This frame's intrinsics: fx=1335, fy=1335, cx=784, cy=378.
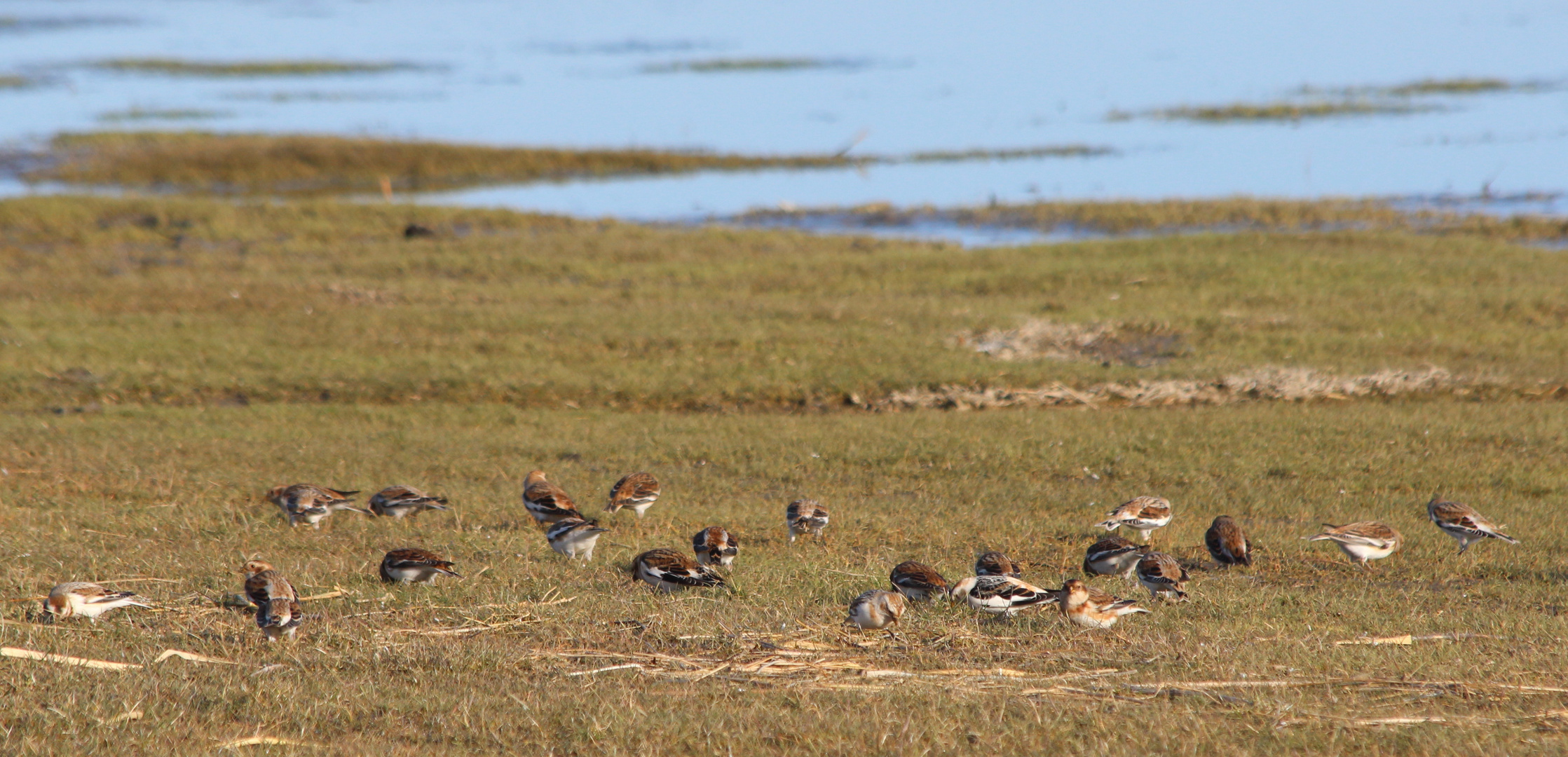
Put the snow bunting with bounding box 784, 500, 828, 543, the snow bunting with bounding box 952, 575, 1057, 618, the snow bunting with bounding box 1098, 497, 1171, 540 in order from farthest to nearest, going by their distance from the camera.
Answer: the snow bunting with bounding box 784, 500, 828, 543
the snow bunting with bounding box 1098, 497, 1171, 540
the snow bunting with bounding box 952, 575, 1057, 618

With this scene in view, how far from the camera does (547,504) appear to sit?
1369 centimetres

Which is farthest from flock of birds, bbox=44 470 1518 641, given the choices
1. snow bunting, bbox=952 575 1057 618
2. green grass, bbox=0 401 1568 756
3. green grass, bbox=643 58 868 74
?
green grass, bbox=643 58 868 74

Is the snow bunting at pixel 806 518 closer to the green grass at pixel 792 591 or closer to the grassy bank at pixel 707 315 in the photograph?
the green grass at pixel 792 591

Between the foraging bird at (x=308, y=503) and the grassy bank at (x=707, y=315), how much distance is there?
8.30m

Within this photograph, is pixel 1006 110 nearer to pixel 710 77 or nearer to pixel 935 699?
pixel 710 77

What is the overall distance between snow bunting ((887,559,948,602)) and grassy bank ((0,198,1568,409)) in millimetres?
11555

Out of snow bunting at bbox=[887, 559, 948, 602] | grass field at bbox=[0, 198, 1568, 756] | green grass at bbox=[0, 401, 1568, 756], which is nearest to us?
green grass at bbox=[0, 401, 1568, 756]

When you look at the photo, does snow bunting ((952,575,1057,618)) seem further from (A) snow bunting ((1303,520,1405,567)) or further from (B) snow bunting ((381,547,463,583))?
(B) snow bunting ((381,547,463,583))

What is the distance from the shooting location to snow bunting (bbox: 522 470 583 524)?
536 inches

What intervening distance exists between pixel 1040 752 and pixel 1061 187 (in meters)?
51.0

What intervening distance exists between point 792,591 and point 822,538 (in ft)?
8.24

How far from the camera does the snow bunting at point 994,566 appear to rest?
11273mm

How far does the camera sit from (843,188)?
196 ft

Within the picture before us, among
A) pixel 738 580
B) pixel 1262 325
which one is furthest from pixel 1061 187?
pixel 738 580
